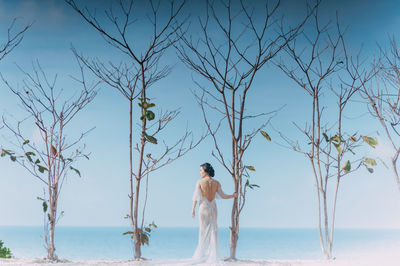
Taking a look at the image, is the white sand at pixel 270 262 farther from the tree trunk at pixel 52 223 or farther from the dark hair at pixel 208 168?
the dark hair at pixel 208 168

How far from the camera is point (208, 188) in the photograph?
5.61m

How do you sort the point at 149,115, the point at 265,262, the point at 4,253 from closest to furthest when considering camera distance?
1. the point at 149,115
2. the point at 265,262
3. the point at 4,253

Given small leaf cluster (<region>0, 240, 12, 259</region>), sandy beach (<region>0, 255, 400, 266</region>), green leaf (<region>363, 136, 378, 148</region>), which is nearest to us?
sandy beach (<region>0, 255, 400, 266</region>)

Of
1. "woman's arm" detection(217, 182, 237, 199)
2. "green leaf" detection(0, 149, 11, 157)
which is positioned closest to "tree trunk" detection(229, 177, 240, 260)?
"woman's arm" detection(217, 182, 237, 199)

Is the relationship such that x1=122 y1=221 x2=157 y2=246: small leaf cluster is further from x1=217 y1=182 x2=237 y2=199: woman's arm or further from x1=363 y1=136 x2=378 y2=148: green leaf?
x1=363 y1=136 x2=378 y2=148: green leaf

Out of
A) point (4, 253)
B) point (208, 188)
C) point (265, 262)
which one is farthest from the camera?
point (4, 253)

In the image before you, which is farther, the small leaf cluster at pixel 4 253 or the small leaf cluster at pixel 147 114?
the small leaf cluster at pixel 4 253

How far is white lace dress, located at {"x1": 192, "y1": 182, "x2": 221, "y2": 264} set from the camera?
221 inches

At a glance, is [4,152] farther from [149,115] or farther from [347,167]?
[347,167]

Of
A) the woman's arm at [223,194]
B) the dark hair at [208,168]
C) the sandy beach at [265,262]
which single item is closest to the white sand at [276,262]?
the sandy beach at [265,262]

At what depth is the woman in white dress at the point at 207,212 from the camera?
5.61m

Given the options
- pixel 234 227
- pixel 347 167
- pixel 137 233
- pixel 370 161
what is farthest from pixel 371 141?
pixel 137 233

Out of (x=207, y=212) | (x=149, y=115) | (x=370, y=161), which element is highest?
(x=149, y=115)

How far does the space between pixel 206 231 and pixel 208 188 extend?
0.50 meters
